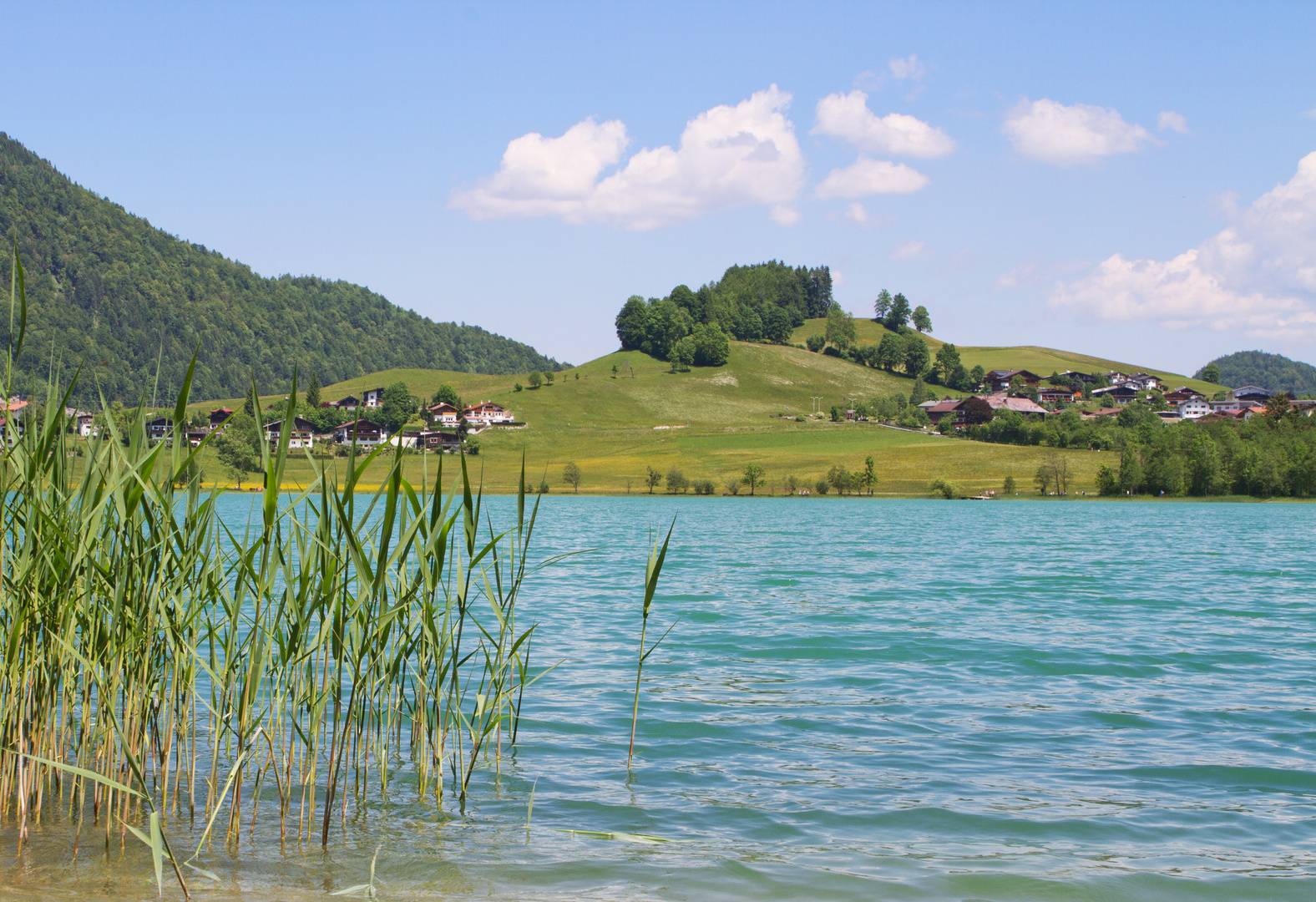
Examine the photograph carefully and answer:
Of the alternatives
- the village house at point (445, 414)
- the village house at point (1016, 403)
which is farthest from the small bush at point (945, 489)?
the village house at point (445, 414)

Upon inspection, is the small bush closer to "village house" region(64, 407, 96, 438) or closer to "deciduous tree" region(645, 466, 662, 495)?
"deciduous tree" region(645, 466, 662, 495)

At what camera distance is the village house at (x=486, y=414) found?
15700 centimetres

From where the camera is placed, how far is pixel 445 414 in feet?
524

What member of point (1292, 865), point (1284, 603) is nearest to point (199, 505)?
point (1292, 865)

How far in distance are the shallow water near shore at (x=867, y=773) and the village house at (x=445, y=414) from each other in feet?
449

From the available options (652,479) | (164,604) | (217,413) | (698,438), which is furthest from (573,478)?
(164,604)

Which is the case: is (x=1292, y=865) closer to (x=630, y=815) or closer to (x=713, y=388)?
(x=630, y=815)

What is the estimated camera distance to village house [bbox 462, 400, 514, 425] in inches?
6181

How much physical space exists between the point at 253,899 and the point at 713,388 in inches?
7333

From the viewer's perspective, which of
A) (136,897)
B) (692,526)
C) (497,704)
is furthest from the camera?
(692,526)

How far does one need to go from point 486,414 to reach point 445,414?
6.81 m

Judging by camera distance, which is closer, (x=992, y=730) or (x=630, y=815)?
(x=630, y=815)

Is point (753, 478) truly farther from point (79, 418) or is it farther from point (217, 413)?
point (79, 418)

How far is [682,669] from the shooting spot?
15.3m
